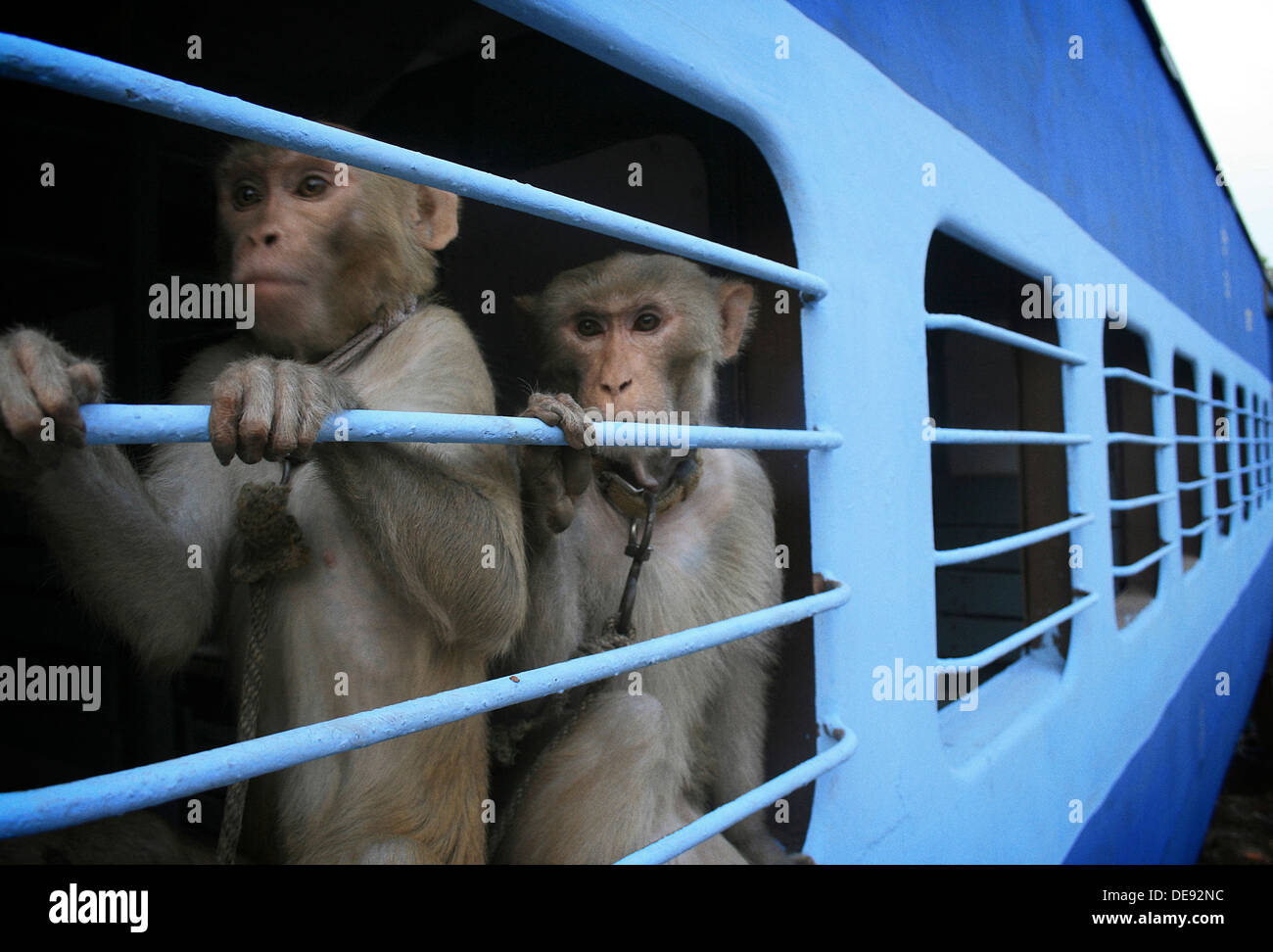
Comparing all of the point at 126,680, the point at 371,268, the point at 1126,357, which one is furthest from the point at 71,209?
the point at 1126,357

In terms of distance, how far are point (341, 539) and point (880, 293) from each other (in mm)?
1071

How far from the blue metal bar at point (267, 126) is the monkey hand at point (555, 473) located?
21 centimetres

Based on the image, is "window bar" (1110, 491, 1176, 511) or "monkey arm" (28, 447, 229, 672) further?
"window bar" (1110, 491, 1176, 511)

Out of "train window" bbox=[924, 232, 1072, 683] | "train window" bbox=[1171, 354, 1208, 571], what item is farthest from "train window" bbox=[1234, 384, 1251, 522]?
"train window" bbox=[924, 232, 1072, 683]

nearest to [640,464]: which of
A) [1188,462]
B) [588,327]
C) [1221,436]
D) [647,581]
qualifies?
[647,581]

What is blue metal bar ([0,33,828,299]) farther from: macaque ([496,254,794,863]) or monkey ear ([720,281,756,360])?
monkey ear ([720,281,756,360])

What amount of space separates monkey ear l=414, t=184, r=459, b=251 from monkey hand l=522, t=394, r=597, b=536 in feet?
1.62

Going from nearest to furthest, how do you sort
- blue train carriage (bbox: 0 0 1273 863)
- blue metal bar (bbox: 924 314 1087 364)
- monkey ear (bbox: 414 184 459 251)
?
blue train carriage (bbox: 0 0 1273 863) < monkey ear (bbox: 414 184 459 251) < blue metal bar (bbox: 924 314 1087 364)

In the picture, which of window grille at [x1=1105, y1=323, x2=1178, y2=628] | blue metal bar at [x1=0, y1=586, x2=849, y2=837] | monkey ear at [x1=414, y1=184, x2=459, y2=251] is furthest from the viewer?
window grille at [x1=1105, y1=323, x2=1178, y2=628]

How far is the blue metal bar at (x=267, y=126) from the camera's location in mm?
529

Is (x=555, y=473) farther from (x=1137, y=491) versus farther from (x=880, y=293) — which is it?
(x=1137, y=491)

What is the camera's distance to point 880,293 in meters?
1.51

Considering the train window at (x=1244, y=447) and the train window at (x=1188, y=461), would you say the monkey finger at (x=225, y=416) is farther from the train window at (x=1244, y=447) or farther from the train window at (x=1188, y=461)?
the train window at (x=1244, y=447)

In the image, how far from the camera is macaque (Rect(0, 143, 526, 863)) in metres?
0.98
